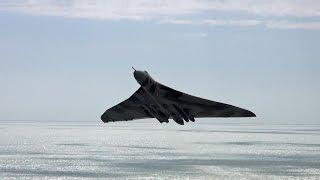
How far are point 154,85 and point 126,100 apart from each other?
40.9 ft

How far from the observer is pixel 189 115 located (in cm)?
8650

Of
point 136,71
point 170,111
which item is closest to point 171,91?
point 170,111

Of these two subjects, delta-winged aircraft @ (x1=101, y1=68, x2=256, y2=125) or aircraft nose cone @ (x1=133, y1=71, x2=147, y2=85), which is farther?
delta-winged aircraft @ (x1=101, y1=68, x2=256, y2=125)

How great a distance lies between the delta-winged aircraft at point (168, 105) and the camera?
80188 millimetres

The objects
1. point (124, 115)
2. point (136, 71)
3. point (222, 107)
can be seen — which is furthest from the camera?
point (124, 115)

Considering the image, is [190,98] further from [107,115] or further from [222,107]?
[107,115]

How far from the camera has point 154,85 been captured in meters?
80.2

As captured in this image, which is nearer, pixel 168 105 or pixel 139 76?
pixel 139 76

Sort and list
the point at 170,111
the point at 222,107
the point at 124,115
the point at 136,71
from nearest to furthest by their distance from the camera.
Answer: the point at 136,71
the point at 170,111
the point at 222,107
the point at 124,115

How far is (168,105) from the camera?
8262 cm

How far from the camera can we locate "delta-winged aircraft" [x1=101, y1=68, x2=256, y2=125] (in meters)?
80.2

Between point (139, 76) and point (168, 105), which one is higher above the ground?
point (139, 76)

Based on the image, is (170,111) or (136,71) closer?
(136,71)

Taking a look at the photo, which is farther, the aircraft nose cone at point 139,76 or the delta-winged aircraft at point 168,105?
the delta-winged aircraft at point 168,105
